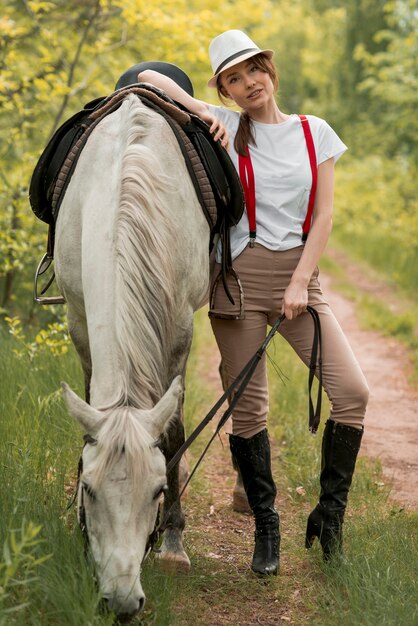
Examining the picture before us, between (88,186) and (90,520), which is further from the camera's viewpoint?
(88,186)

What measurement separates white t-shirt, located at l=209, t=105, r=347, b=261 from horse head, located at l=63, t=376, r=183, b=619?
108 cm

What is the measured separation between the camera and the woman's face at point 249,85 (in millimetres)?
3221

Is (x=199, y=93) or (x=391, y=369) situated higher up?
(x=199, y=93)

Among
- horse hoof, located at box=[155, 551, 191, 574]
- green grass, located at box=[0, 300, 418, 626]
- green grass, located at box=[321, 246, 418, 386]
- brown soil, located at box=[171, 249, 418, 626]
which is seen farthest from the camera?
green grass, located at box=[321, 246, 418, 386]

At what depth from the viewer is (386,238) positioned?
12.3 meters

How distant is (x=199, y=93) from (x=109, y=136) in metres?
5.59

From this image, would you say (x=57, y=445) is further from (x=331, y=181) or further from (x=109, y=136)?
(x=331, y=181)

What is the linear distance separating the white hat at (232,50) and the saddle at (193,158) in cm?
25

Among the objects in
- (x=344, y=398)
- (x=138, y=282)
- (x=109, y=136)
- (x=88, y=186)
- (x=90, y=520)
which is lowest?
(x=90, y=520)

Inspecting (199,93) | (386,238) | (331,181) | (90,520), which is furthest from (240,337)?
(386,238)

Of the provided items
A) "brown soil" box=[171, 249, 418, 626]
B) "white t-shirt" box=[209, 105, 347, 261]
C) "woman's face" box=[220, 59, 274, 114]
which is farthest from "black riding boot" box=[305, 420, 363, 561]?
"woman's face" box=[220, 59, 274, 114]

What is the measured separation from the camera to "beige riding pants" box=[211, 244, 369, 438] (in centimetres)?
318

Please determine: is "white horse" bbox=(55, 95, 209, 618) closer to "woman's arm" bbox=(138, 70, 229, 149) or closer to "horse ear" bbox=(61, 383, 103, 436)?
"horse ear" bbox=(61, 383, 103, 436)

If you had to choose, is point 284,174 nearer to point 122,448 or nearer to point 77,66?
point 122,448
